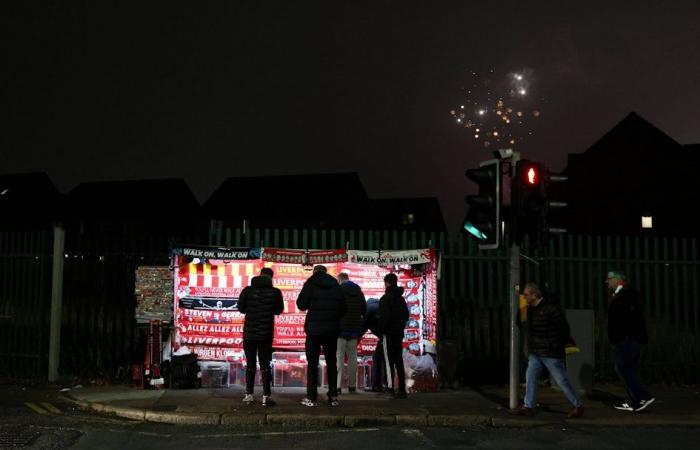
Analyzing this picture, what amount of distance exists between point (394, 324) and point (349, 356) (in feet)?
3.15

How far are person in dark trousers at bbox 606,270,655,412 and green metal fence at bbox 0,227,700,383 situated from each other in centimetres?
200

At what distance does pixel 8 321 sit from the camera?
11609mm

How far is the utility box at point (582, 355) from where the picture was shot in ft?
33.8

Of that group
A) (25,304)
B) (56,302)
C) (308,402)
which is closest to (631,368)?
(308,402)

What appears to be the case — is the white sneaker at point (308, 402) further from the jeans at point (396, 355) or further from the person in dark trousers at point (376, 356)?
the person in dark trousers at point (376, 356)

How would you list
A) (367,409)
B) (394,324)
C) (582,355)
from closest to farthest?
(367,409) < (394,324) < (582,355)

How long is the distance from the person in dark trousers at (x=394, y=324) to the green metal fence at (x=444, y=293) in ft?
4.11

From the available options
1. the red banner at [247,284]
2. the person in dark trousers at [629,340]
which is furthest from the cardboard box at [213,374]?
the person in dark trousers at [629,340]

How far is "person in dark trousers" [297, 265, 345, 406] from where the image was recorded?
9.12m

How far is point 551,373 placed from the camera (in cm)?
862

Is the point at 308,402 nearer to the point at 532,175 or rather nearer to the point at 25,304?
the point at 532,175

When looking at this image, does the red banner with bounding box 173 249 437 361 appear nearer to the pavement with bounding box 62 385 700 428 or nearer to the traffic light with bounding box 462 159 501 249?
the pavement with bounding box 62 385 700 428

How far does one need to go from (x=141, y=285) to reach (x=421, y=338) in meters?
4.38

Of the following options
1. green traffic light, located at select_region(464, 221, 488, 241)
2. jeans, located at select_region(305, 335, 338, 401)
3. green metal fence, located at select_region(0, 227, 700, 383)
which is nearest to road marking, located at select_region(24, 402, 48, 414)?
green metal fence, located at select_region(0, 227, 700, 383)
